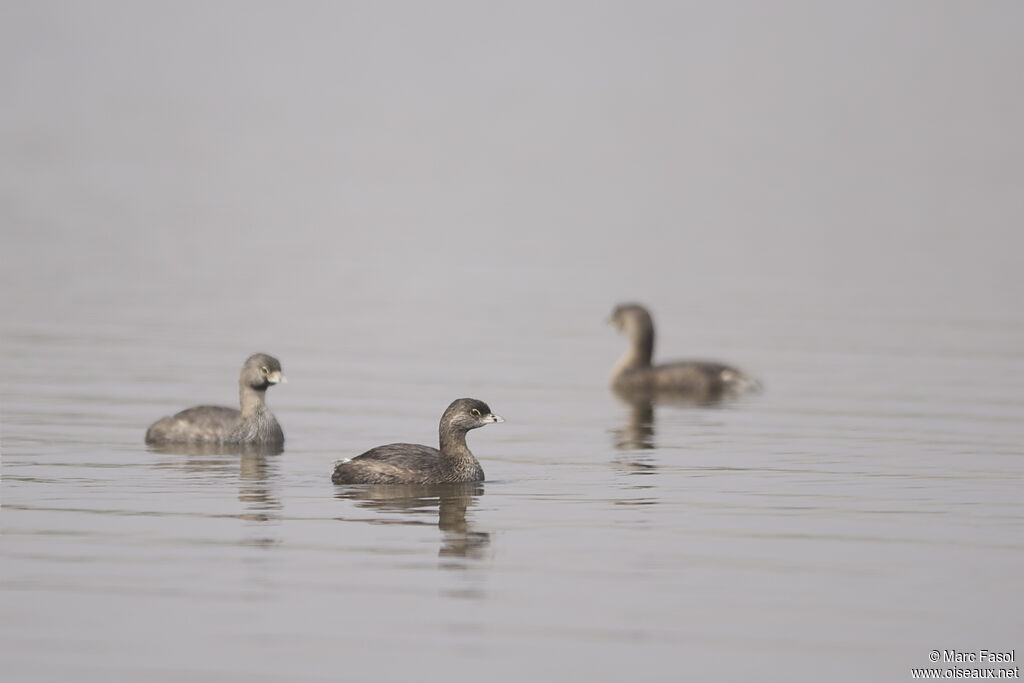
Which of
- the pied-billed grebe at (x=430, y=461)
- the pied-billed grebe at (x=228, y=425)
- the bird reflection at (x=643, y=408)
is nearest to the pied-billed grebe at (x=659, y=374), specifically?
the bird reflection at (x=643, y=408)

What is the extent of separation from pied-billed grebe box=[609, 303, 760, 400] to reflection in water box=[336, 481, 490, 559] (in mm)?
13505

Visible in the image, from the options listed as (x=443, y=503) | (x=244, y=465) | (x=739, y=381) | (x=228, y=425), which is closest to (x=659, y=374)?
(x=739, y=381)

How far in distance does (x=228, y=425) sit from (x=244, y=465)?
189 centimetres

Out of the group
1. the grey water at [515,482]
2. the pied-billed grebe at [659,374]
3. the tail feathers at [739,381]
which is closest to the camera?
the grey water at [515,482]

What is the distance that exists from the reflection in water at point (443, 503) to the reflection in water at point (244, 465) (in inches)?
Answer: 36.9

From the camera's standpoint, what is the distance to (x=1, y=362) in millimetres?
38906

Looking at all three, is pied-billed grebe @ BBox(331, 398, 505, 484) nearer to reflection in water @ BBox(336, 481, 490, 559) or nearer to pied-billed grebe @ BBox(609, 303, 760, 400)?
reflection in water @ BBox(336, 481, 490, 559)

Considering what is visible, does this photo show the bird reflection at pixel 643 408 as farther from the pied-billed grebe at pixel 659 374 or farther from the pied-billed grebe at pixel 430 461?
the pied-billed grebe at pixel 430 461

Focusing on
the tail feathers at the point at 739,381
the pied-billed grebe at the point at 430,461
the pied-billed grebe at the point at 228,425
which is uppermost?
the tail feathers at the point at 739,381

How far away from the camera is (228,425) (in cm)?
2825

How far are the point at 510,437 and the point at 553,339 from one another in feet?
58.2

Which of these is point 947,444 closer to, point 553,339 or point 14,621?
point 14,621

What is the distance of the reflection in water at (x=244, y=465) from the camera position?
75.9ft

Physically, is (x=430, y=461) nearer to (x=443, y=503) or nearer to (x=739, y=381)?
(x=443, y=503)
